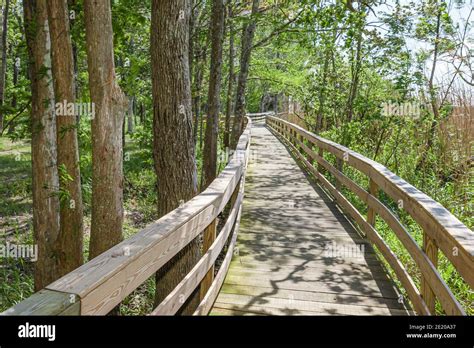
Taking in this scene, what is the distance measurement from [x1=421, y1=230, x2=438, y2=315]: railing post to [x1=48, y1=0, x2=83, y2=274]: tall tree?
13.6ft

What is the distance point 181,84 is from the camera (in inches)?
171

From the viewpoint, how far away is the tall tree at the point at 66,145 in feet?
17.9

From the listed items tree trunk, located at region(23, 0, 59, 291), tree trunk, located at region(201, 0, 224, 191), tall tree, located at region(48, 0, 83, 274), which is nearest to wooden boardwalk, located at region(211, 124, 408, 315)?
tree trunk, located at region(201, 0, 224, 191)

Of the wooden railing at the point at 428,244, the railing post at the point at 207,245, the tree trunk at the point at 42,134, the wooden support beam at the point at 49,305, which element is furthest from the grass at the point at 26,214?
the wooden support beam at the point at 49,305

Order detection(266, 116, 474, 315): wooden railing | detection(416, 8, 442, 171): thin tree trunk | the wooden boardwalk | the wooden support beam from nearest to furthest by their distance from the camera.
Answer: the wooden support beam, detection(266, 116, 474, 315): wooden railing, the wooden boardwalk, detection(416, 8, 442, 171): thin tree trunk

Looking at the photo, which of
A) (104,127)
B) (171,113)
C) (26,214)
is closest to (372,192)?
(171,113)

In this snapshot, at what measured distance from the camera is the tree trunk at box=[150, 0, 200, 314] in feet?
13.9

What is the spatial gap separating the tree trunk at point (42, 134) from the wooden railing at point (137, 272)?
2.88m

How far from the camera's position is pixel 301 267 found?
4.83 meters

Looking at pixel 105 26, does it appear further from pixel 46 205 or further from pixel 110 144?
pixel 46 205

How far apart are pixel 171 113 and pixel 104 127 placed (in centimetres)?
85

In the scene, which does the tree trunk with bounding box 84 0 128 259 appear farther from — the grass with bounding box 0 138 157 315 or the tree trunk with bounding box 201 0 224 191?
the tree trunk with bounding box 201 0 224 191

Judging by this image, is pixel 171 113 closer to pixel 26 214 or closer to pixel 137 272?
pixel 137 272
